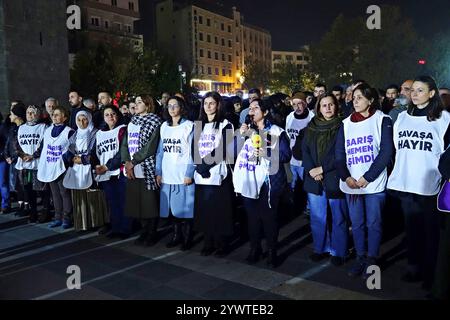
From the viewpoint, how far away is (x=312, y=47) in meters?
52.2

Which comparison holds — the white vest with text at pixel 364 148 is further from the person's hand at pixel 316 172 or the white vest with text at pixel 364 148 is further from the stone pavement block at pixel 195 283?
the stone pavement block at pixel 195 283

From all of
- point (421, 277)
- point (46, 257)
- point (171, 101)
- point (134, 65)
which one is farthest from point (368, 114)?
point (134, 65)

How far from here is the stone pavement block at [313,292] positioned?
3.98 m

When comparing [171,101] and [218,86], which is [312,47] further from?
[171,101]

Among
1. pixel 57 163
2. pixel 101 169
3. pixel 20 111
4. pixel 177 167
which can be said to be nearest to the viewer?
pixel 177 167

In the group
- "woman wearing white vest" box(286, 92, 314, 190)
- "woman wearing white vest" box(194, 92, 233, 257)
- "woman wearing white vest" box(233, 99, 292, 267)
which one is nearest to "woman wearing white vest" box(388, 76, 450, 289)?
"woman wearing white vest" box(233, 99, 292, 267)

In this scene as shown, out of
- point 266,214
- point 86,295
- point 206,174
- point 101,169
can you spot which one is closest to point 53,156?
point 101,169

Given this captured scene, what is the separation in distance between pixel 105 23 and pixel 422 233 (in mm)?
53152

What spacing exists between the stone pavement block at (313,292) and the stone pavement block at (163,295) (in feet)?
2.80

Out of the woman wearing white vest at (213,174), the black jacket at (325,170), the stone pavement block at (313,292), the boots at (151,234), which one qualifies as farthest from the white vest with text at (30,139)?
the stone pavement block at (313,292)

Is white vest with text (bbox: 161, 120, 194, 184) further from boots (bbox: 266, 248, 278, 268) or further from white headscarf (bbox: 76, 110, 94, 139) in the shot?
white headscarf (bbox: 76, 110, 94, 139)

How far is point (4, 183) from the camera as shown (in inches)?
327

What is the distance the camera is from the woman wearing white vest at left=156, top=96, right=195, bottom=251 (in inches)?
216

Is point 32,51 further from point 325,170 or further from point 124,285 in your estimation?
point 325,170
